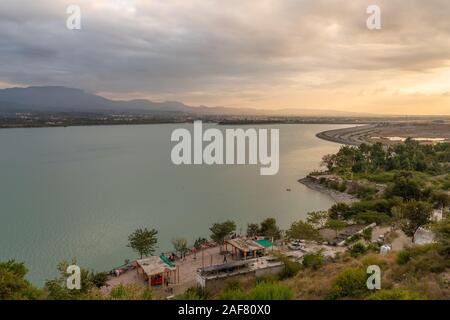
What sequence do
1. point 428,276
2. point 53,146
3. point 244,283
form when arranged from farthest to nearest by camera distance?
point 53,146 < point 244,283 < point 428,276

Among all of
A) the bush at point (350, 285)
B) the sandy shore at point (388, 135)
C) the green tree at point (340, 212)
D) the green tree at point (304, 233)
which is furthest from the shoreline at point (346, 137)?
the bush at point (350, 285)

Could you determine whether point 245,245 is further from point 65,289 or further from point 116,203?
point 116,203

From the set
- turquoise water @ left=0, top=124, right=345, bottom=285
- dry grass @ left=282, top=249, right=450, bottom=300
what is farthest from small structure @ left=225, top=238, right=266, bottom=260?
dry grass @ left=282, top=249, right=450, bottom=300

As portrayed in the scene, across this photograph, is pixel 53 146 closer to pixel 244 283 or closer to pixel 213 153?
pixel 213 153

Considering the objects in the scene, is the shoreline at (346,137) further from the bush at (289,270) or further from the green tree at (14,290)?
the green tree at (14,290)
